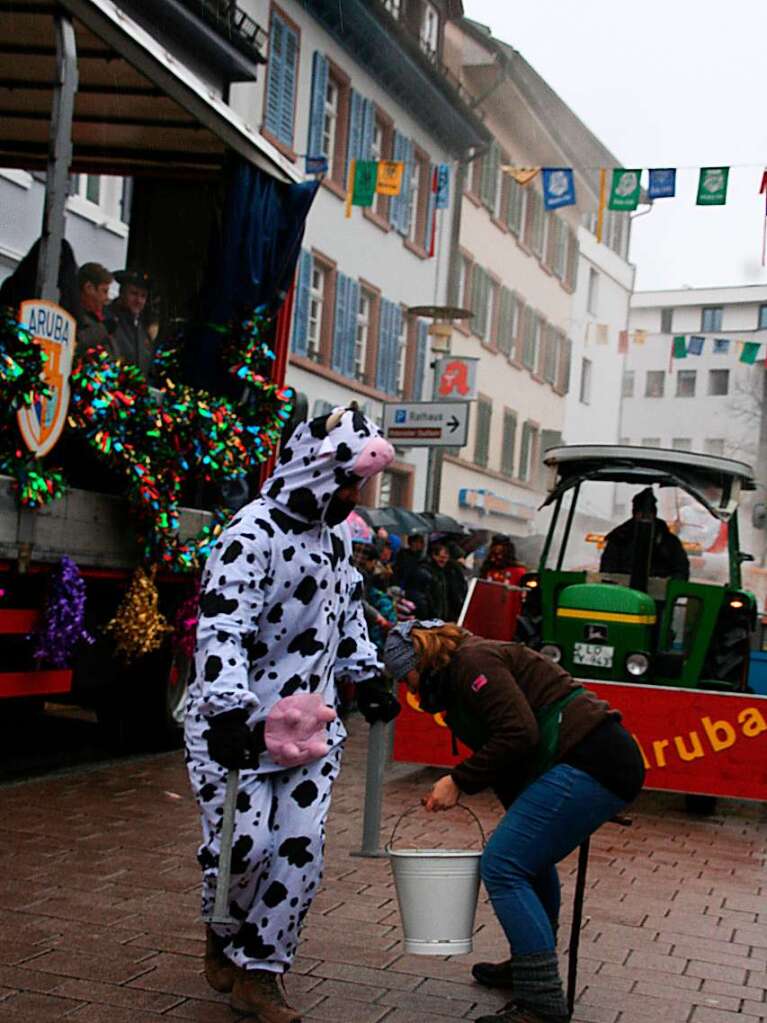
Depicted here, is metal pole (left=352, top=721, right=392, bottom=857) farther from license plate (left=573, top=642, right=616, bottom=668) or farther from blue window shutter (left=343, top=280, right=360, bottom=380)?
blue window shutter (left=343, top=280, right=360, bottom=380)

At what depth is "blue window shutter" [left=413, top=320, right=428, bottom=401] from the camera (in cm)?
2795

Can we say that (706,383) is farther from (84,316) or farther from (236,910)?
(236,910)

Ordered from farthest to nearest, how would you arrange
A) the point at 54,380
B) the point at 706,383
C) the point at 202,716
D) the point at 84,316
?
the point at 706,383
the point at 84,316
the point at 54,380
the point at 202,716

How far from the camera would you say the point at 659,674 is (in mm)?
10383

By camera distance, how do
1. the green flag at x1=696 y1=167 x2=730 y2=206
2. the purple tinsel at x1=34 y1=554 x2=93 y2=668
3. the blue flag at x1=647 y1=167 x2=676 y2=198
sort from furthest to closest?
the blue flag at x1=647 y1=167 x2=676 y2=198 < the green flag at x1=696 y1=167 x2=730 y2=206 < the purple tinsel at x1=34 y1=554 x2=93 y2=668

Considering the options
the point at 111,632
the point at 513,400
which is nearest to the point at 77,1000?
the point at 111,632

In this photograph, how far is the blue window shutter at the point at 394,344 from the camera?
2680 centimetres

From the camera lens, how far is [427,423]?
1548 cm

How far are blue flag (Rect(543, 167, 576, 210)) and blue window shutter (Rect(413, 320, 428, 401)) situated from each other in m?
10.7

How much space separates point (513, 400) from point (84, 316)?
2345 cm

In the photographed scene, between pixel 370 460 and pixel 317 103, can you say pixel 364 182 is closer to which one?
pixel 317 103

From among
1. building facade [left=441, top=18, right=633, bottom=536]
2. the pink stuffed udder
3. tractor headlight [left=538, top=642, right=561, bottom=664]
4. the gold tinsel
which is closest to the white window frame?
building facade [left=441, top=18, right=633, bottom=536]

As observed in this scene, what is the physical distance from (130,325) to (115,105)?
1.43 meters

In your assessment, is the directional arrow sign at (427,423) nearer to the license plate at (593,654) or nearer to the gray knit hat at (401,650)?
the license plate at (593,654)
